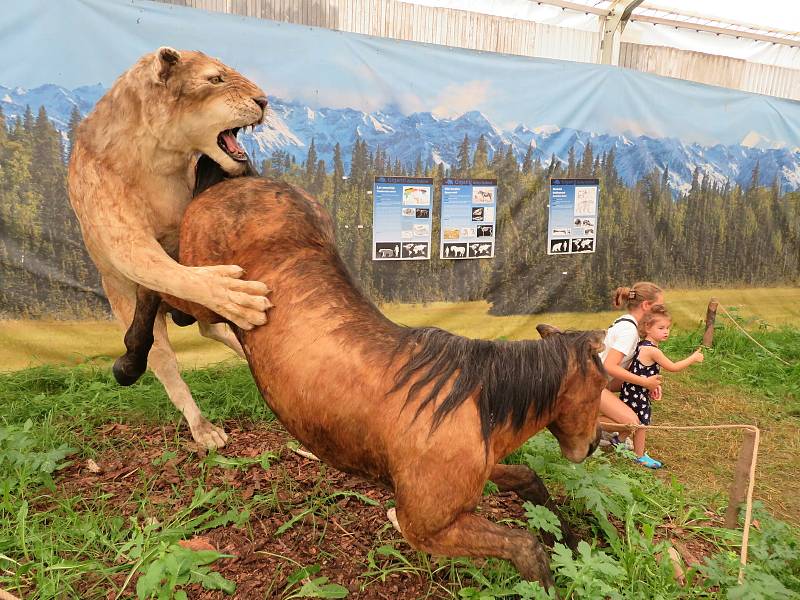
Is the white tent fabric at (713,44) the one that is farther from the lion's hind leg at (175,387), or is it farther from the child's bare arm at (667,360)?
the lion's hind leg at (175,387)

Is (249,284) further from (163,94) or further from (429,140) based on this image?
(429,140)

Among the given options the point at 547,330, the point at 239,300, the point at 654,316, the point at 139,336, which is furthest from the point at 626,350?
the point at 139,336

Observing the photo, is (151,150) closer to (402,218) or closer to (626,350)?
(626,350)

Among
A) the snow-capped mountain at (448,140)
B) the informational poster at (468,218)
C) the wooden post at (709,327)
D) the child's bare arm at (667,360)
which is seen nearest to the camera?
the child's bare arm at (667,360)

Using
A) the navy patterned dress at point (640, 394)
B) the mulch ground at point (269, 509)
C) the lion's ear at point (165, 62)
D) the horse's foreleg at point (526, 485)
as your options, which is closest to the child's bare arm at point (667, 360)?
the navy patterned dress at point (640, 394)

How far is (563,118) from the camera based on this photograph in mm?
6809

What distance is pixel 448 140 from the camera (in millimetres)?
6270

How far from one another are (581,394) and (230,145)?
1.85m

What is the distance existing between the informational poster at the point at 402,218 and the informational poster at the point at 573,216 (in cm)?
172

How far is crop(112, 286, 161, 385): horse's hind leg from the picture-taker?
2756 mm

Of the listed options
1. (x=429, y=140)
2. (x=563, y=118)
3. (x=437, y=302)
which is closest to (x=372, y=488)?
(x=437, y=302)

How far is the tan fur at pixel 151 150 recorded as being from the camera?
8.12ft

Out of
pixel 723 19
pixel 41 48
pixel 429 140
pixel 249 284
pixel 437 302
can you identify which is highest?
pixel 723 19

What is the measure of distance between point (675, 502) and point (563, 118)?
4887mm
